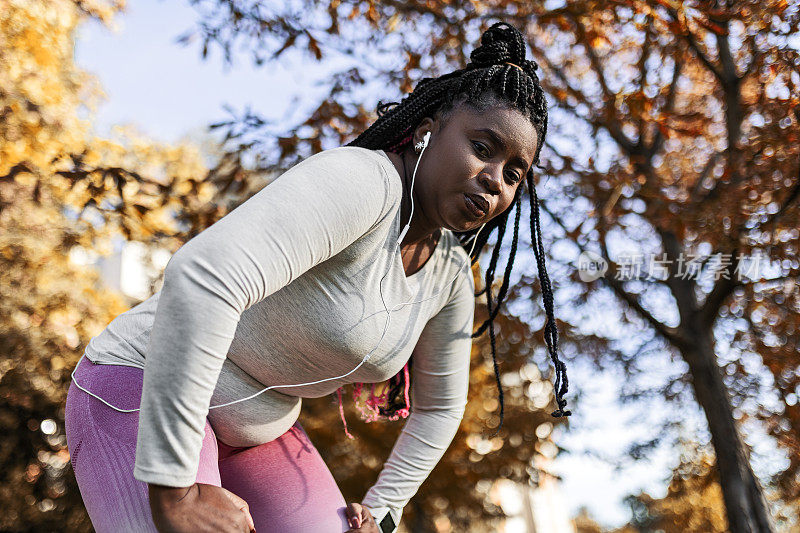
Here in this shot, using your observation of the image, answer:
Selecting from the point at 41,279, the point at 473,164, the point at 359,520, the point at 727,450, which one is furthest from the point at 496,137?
the point at 41,279

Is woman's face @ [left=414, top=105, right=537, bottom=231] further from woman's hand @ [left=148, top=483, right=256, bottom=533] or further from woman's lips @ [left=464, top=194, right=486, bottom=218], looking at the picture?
woman's hand @ [left=148, top=483, right=256, bottom=533]

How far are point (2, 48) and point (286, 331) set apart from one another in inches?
369

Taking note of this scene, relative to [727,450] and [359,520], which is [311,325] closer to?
[359,520]

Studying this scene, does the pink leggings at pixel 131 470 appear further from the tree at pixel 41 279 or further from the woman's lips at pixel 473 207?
the tree at pixel 41 279

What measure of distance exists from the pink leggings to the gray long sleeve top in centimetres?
8

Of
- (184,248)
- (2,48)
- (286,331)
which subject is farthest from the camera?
(2,48)

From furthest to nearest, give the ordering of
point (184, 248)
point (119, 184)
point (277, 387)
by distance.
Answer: point (119, 184)
point (277, 387)
point (184, 248)

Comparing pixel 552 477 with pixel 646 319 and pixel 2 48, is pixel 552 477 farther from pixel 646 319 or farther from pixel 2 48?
pixel 2 48

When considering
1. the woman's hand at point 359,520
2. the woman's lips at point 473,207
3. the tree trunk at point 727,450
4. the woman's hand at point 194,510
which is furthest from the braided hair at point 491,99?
the tree trunk at point 727,450

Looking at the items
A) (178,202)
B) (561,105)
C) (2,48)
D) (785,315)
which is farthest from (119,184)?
(2,48)

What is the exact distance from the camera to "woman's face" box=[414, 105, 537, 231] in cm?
174

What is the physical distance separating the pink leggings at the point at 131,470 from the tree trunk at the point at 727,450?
410 cm

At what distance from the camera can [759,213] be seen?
462 centimetres

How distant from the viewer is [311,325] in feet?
5.40
